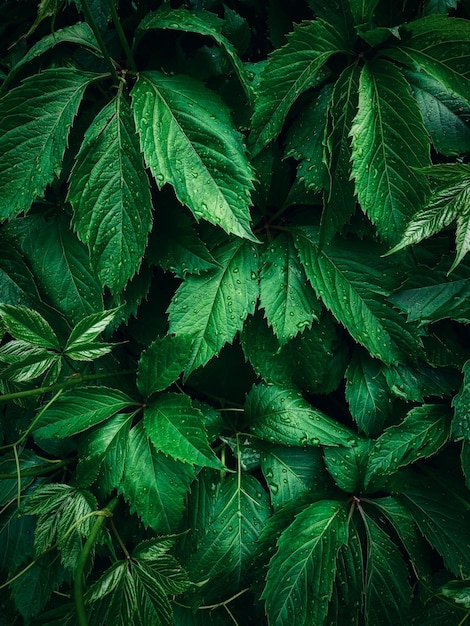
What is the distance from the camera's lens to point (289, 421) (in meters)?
0.94

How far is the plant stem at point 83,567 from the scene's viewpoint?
0.72 meters

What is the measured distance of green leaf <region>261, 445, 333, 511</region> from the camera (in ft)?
3.16

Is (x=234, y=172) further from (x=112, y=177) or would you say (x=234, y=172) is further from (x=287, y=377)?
(x=287, y=377)

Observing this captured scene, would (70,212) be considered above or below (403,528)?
above

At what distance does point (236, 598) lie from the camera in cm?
102

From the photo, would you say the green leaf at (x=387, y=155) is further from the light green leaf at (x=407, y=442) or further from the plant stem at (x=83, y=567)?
the plant stem at (x=83, y=567)

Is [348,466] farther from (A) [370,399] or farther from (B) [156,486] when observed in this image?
(B) [156,486]

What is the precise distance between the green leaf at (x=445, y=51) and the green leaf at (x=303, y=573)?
75 cm

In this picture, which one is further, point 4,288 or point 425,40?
point 4,288

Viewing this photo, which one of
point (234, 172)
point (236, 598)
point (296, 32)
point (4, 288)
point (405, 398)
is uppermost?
point (296, 32)

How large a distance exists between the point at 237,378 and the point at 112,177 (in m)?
0.45

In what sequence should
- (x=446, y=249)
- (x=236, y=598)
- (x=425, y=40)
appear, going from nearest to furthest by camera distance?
1. (x=425, y=40)
2. (x=446, y=249)
3. (x=236, y=598)

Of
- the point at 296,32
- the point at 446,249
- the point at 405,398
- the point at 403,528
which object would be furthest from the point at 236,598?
the point at 296,32

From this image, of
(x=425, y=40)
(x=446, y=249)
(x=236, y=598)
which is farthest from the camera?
(x=236, y=598)
